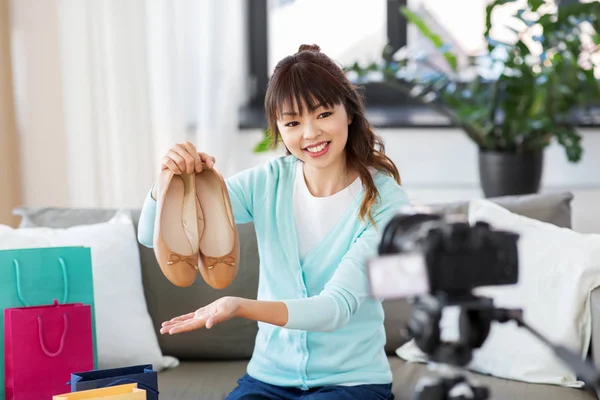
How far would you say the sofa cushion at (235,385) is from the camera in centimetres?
192

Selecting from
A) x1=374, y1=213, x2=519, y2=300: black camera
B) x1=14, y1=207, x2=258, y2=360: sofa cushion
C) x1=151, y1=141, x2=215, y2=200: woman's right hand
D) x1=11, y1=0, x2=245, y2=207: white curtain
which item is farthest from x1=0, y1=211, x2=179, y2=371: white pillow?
x1=374, y1=213, x2=519, y2=300: black camera

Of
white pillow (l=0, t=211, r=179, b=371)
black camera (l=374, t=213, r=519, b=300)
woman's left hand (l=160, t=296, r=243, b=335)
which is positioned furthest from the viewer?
white pillow (l=0, t=211, r=179, b=371)

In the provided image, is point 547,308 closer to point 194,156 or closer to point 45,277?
point 194,156

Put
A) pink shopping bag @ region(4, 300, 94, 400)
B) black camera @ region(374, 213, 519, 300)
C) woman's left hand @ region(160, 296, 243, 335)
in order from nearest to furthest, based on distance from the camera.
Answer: black camera @ region(374, 213, 519, 300) < woman's left hand @ region(160, 296, 243, 335) < pink shopping bag @ region(4, 300, 94, 400)

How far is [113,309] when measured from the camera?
2119 millimetres

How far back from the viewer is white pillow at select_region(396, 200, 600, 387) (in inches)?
78.6

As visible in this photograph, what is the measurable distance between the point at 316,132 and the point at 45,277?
0.76m

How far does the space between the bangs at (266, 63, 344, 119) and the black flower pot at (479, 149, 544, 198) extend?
1379 millimetres

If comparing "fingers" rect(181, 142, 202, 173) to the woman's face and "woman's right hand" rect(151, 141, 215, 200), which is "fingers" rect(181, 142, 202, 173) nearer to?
"woman's right hand" rect(151, 141, 215, 200)

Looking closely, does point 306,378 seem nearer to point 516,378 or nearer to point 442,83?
point 516,378

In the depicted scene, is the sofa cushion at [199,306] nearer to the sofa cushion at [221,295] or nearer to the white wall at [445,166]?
the sofa cushion at [221,295]

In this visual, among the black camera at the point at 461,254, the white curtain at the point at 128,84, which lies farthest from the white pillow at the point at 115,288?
the black camera at the point at 461,254

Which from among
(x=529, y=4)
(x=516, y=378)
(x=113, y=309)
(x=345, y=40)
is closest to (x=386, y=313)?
(x=516, y=378)

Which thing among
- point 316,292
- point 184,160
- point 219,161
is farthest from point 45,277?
point 219,161
